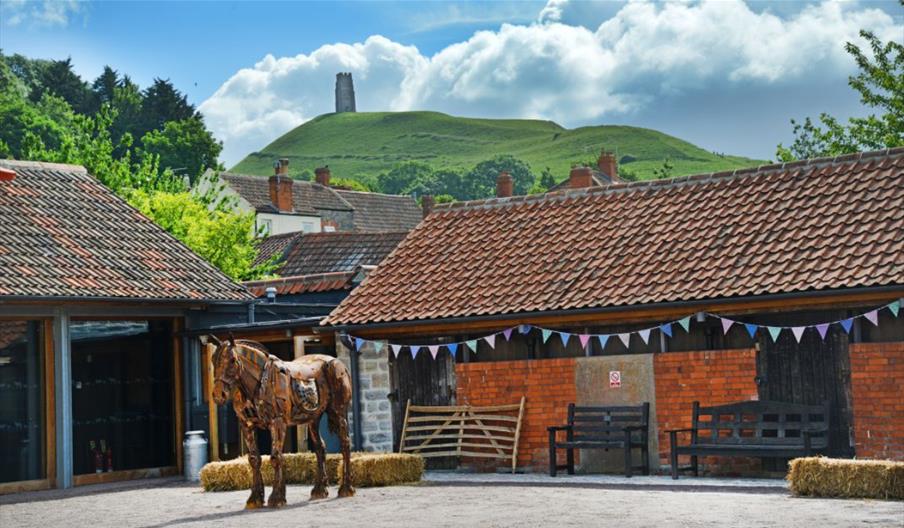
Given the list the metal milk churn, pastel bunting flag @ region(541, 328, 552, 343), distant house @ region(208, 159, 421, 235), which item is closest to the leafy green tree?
distant house @ region(208, 159, 421, 235)

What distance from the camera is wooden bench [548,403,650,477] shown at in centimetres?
2020

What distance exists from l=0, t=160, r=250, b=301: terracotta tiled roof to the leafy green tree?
188 ft

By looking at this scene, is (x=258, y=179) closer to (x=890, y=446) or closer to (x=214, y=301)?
(x=214, y=301)

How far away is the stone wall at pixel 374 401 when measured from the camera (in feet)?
76.2

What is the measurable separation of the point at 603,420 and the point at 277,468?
4.98m

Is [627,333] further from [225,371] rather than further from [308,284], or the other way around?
[308,284]

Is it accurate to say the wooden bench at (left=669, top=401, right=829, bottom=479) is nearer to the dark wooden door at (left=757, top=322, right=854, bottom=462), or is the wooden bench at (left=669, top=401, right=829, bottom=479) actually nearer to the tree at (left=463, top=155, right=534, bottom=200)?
the dark wooden door at (left=757, top=322, right=854, bottom=462)

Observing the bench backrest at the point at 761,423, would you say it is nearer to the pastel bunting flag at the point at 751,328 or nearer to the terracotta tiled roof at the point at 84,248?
the pastel bunting flag at the point at 751,328

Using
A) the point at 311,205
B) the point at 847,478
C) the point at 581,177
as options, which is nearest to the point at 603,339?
the point at 847,478

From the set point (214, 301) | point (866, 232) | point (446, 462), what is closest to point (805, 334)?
point (866, 232)

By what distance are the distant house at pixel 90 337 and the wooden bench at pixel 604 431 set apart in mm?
6844

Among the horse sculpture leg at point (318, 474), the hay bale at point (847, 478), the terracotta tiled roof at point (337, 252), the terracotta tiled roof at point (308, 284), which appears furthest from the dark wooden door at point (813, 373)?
the terracotta tiled roof at point (337, 252)

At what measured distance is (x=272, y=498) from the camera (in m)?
18.1

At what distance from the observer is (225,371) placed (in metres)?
17.9
